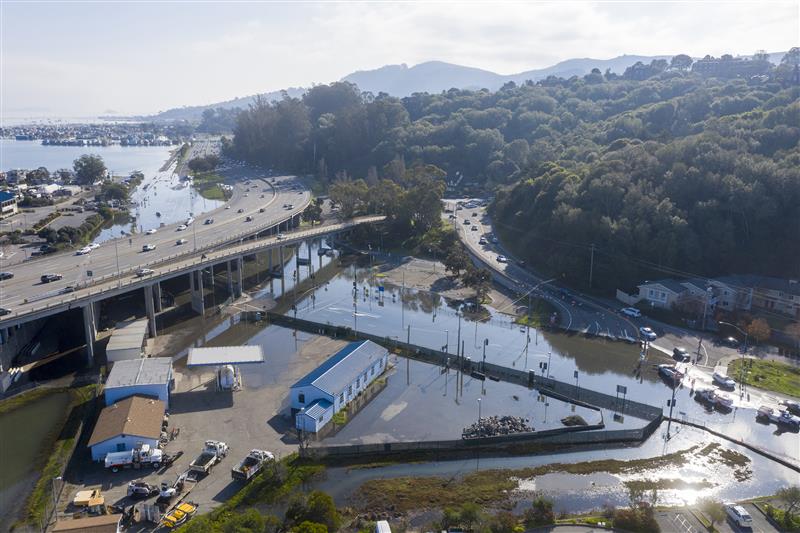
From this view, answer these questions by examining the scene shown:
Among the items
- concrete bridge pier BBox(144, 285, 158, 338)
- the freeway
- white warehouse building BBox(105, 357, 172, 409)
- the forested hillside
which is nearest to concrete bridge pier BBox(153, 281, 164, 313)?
the freeway

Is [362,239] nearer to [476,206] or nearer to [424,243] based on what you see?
[424,243]

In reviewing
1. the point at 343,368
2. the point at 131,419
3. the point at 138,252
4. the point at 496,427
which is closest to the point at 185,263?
the point at 138,252

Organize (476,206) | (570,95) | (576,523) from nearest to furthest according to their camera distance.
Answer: (576,523)
(476,206)
(570,95)

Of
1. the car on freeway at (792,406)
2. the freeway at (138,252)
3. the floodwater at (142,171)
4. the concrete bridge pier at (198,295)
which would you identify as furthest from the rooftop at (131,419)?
the floodwater at (142,171)

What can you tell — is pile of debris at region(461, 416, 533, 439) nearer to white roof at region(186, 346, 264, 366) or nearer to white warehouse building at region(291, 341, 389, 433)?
white warehouse building at region(291, 341, 389, 433)

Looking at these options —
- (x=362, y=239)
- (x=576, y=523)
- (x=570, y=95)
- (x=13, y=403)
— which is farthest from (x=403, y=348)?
(x=570, y=95)

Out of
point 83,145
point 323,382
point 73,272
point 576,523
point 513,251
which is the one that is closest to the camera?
point 576,523
